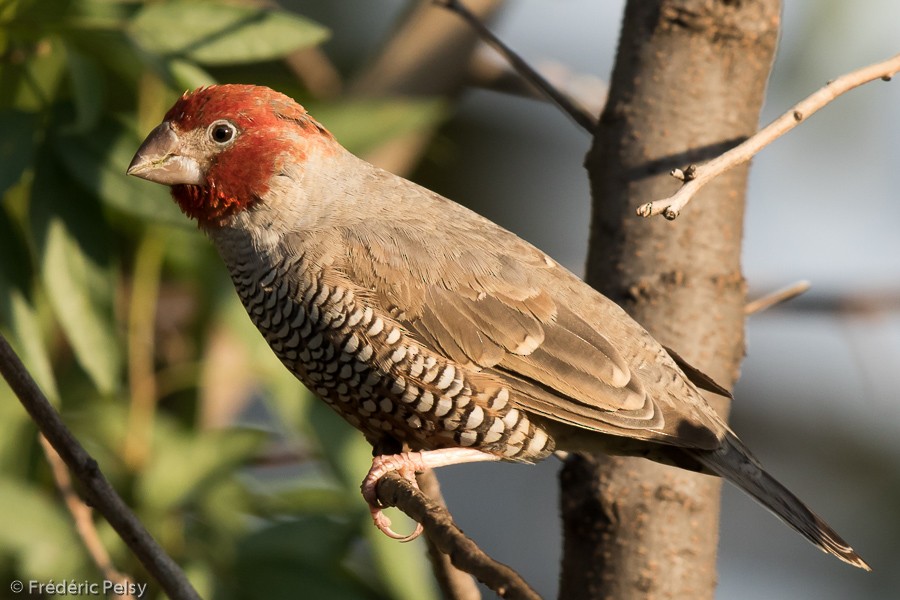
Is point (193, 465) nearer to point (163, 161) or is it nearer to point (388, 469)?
point (388, 469)

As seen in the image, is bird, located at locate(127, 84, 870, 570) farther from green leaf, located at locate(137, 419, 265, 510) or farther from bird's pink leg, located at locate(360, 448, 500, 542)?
green leaf, located at locate(137, 419, 265, 510)

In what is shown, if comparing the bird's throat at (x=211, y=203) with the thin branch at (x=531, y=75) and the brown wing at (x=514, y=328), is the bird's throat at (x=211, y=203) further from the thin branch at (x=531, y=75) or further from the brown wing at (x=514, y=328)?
the thin branch at (x=531, y=75)

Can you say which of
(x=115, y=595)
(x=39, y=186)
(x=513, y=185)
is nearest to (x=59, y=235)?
(x=39, y=186)

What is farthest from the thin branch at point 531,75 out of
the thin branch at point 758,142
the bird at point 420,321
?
the thin branch at point 758,142

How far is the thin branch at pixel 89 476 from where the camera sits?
2119 millimetres

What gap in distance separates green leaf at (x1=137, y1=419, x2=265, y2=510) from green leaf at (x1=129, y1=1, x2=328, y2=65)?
4.04 ft

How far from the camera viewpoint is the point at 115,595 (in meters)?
2.65

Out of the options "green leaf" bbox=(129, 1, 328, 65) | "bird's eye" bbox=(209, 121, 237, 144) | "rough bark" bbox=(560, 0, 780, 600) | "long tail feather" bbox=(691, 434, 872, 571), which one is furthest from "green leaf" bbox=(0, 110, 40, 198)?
"long tail feather" bbox=(691, 434, 872, 571)

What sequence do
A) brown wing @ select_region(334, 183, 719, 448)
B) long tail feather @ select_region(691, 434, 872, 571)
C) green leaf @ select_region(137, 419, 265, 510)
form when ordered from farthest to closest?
1. green leaf @ select_region(137, 419, 265, 510)
2. brown wing @ select_region(334, 183, 719, 448)
3. long tail feather @ select_region(691, 434, 872, 571)

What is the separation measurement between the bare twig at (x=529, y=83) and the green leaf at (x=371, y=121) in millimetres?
359

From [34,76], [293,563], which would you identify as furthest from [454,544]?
[34,76]

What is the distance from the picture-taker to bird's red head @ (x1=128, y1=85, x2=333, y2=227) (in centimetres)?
306

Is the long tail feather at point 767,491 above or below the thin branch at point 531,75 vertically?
below

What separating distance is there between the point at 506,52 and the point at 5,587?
2336 mm
